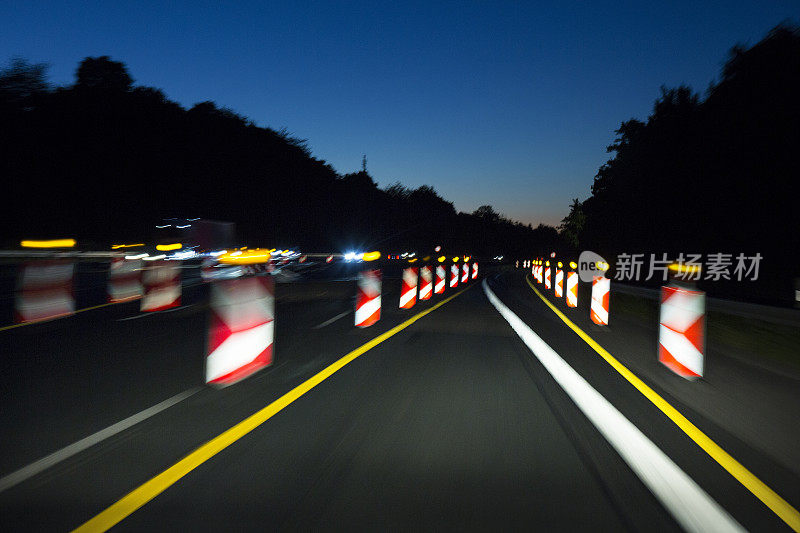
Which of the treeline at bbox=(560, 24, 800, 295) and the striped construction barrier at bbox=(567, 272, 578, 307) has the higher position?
the treeline at bbox=(560, 24, 800, 295)

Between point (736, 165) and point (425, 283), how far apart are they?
71.9ft

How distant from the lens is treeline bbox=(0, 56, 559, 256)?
50656 mm

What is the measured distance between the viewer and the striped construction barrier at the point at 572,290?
1906cm

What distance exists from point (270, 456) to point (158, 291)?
12514mm

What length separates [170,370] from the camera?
8.13 metres

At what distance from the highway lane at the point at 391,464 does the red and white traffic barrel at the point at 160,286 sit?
898cm

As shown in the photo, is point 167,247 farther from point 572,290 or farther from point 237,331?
point 237,331

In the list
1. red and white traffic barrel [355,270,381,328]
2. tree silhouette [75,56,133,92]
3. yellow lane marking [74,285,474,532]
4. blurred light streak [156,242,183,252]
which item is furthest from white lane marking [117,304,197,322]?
tree silhouette [75,56,133,92]

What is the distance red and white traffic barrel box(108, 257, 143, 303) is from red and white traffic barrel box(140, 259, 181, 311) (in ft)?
5.88

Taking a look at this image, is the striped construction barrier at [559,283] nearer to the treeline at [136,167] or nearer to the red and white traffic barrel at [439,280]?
the red and white traffic barrel at [439,280]

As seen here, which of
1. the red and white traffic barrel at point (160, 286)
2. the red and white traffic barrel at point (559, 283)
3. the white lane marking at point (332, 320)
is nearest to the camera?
the white lane marking at point (332, 320)

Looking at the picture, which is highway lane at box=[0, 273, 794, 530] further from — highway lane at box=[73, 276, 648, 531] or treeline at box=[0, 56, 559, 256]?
treeline at box=[0, 56, 559, 256]

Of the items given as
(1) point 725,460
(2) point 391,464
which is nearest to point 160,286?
(2) point 391,464

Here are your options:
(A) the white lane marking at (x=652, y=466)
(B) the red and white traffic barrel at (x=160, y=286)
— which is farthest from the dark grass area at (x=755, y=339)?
(B) the red and white traffic barrel at (x=160, y=286)
